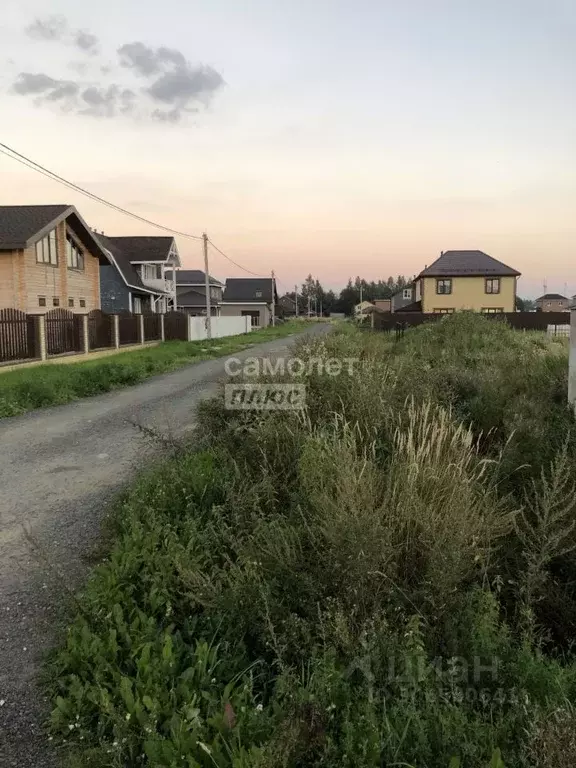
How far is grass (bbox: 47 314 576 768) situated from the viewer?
206cm

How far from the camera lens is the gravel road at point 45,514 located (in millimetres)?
2557

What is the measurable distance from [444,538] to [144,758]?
162cm

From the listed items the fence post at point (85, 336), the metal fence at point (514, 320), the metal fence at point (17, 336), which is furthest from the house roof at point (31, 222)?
the metal fence at point (514, 320)

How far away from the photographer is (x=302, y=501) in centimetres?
391

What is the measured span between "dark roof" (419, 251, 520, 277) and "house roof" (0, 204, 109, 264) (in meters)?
31.5

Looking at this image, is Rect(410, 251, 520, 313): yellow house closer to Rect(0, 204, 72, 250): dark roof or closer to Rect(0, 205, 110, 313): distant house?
Rect(0, 205, 110, 313): distant house

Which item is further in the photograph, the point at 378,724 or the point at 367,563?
the point at 367,563

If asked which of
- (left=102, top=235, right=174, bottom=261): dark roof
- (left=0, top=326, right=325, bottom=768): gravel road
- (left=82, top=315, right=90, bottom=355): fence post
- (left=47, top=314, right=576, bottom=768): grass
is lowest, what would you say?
(left=0, top=326, right=325, bottom=768): gravel road

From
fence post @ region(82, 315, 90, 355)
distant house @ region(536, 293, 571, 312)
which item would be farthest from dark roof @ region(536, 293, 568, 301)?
fence post @ region(82, 315, 90, 355)

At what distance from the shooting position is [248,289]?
71750 millimetres

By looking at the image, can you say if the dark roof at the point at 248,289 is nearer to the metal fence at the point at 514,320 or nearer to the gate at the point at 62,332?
the metal fence at the point at 514,320

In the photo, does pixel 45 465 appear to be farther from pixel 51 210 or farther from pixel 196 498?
pixel 51 210

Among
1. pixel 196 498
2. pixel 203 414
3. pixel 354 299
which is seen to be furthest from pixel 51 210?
pixel 354 299

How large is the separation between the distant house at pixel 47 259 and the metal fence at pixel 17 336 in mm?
6053
